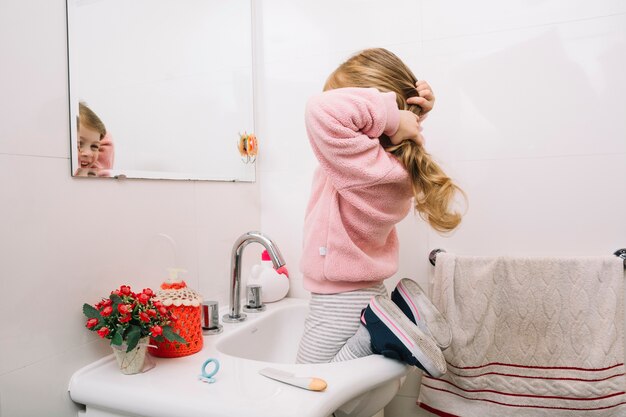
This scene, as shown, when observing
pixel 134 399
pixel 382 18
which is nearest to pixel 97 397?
pixel 134 399

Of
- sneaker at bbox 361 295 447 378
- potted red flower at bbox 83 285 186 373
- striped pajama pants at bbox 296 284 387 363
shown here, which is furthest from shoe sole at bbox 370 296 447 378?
potted red flower at bbox 83 285 186 373

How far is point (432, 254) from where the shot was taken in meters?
1.16

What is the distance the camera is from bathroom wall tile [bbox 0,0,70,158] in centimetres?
66

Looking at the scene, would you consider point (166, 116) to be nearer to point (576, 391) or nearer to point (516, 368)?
point (516, 368)

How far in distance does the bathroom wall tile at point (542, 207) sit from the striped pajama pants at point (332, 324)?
0.39 metres

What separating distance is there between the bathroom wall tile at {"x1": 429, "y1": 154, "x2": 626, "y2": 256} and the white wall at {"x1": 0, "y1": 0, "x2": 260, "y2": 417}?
789 mm

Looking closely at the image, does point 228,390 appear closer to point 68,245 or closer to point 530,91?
point 68,245

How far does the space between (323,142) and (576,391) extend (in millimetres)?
792

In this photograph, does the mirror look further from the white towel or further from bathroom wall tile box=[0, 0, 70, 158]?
the white towel

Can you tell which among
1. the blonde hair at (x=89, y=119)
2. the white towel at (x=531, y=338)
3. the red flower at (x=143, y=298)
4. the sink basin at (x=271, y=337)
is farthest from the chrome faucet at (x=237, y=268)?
the white towel at (x=531, y=338)

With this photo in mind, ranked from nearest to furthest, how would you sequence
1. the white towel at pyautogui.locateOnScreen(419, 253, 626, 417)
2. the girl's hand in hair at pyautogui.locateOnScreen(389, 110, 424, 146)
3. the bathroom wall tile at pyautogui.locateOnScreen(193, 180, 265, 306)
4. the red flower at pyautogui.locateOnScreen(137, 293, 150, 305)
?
the red flower at pyautogui.locateOnScreen(137, 293, 150, 305)
the girl's hand in hair at pyautogui.locateOnScreen(389, 110, 424, 146)
the white towel at pyautogui.locateOnScreen(419, 253, 626, 417)
the bathroom wall tile at pyautogui.locateOnScreen(193, 180, 265, 306)

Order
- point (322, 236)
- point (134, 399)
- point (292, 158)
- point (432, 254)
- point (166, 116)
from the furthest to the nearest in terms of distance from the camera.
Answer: point (292, 158)
point (432, 254)
point (166, 116)
point (322, 236)
point (134, 399)

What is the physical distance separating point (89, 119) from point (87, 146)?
0.16 feet

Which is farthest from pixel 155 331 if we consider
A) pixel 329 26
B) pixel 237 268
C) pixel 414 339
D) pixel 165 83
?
pixel 329 26
